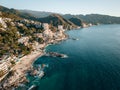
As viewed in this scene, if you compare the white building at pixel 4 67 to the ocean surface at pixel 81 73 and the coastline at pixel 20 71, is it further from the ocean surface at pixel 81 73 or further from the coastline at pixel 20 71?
the ocean surface at pixel 81 73

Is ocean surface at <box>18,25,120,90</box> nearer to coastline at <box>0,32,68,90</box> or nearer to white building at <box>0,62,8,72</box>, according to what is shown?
coastline at <box>0,32,68,90</box>

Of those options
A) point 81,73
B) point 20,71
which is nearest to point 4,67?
point 20,71

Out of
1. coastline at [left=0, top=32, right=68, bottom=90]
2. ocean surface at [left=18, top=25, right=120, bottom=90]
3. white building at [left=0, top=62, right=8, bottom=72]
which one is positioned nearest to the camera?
ocean surface at [left=18, top=25, right=120, bottom=90]

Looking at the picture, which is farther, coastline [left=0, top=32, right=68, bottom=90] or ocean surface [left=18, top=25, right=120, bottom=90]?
coastline [left=0, top=32, right=68, bottom=90]

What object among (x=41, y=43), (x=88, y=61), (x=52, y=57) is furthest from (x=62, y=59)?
(x=41, y=43)

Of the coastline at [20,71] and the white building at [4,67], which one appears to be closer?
the coastline at [20,71]

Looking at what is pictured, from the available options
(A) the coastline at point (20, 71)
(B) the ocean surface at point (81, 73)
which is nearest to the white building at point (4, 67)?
(A) the coastline at point (20, 71)

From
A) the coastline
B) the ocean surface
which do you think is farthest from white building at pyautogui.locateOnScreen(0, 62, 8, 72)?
the ocean surface

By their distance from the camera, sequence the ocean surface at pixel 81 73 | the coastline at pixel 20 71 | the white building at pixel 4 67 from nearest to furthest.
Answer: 1. the ocean surface at pixel 81 73
2. the coastline at pixel 20 71
3. the white building at pixel 4 67

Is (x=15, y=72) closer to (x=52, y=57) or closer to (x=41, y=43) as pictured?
(x=52, y=57)

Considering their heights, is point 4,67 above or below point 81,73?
below

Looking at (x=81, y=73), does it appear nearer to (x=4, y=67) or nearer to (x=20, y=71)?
(x=20, y=71)
